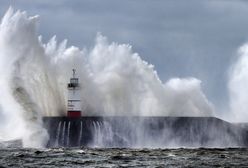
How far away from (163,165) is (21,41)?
2555cm

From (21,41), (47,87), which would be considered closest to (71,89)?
(47,87)

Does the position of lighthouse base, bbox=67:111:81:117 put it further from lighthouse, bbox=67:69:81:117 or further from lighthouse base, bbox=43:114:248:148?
lighthouse base, bbox=43:114:248:148

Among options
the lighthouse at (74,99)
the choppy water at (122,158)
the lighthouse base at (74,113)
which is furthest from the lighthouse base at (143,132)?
the choppy water at (122,158)

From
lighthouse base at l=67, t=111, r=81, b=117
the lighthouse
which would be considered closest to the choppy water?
lighthouse base at l=67, t=111, r=81, b=117

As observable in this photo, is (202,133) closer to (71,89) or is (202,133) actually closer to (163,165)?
(71,89)

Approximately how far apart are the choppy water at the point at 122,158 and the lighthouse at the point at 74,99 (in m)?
11.9

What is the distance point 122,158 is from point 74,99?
19.6 m

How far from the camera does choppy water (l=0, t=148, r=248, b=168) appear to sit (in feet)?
127

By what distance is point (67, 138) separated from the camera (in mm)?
53625

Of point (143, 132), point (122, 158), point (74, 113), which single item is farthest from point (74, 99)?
point (122, 158)

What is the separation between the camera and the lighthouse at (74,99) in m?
60.2

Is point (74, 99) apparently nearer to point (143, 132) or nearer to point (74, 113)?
point (74, 113)

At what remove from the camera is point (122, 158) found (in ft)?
137

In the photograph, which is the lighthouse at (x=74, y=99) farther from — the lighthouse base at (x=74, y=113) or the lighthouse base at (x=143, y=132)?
the lighthouse base at (x=143, y=132)
